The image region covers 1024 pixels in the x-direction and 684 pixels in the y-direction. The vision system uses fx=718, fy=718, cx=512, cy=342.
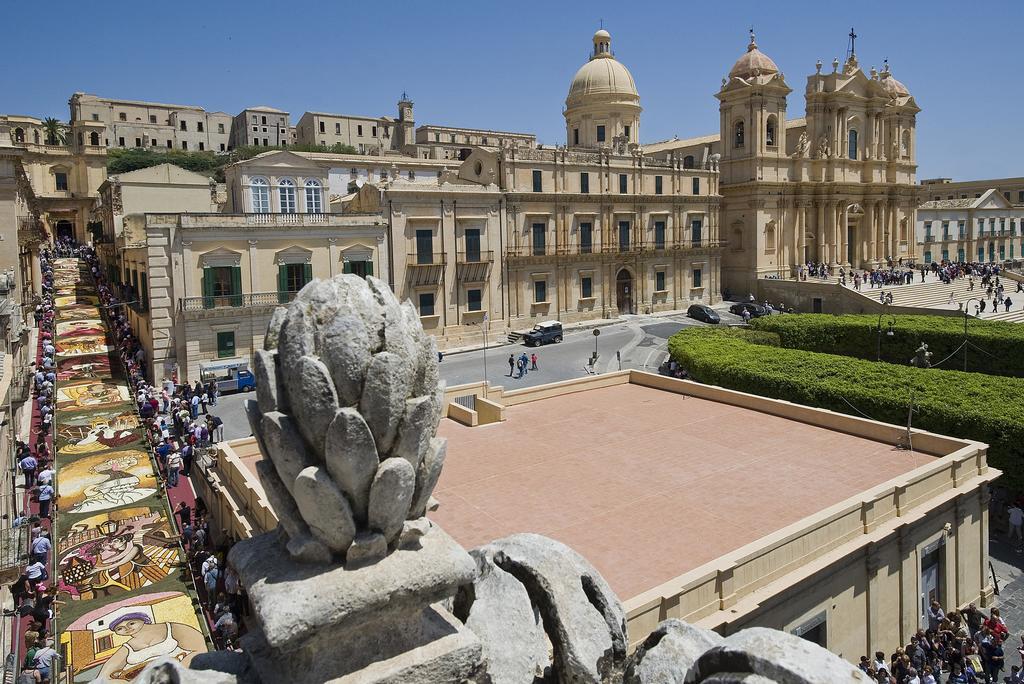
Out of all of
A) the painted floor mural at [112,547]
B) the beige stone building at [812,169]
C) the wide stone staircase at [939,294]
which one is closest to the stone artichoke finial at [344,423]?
the painted floor mural at [112,547]

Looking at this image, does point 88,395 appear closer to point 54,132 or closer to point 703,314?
point 703,314

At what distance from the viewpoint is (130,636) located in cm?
1263

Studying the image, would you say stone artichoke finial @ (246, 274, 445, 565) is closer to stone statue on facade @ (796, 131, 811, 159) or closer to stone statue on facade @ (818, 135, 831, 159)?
stone statue on facade @ (796, 131, 811, 159)

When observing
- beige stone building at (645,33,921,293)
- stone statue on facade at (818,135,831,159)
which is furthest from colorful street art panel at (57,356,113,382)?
stone statue on facade at (818,135,831,159)

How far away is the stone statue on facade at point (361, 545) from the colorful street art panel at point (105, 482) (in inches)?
685

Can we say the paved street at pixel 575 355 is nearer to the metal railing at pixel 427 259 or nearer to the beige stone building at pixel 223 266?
the metal railing at pixel 427 259

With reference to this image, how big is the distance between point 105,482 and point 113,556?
4.81 metres

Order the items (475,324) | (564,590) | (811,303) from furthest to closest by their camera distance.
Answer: (811,303)
(475,324)
(564,590)

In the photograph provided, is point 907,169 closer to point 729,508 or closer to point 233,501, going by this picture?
point 729,508

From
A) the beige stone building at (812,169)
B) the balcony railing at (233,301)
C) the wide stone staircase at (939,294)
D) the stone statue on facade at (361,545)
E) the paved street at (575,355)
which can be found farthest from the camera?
the beige stone building at (812,169)

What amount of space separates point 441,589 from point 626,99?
54.1 m

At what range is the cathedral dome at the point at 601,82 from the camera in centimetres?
5303

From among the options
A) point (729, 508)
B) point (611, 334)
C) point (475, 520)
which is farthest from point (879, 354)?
point (475, 520)

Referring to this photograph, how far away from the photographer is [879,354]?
32250 millimetres
